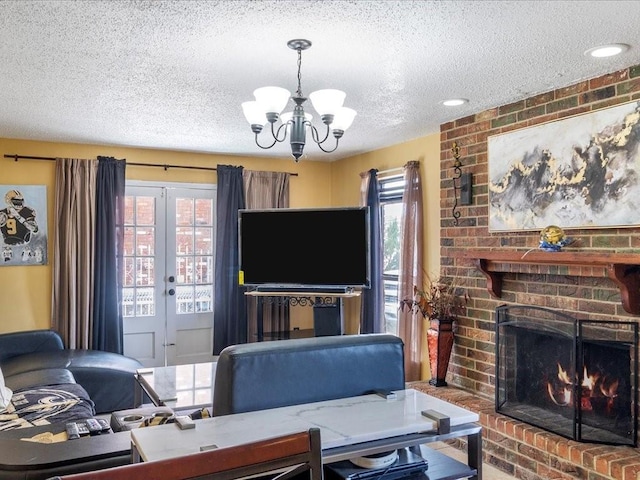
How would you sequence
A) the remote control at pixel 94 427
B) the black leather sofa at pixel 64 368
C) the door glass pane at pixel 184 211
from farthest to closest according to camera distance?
the door glass pane at pixel 184 211 → the black leather sofa at pixel 64 368 → the remote control at pixel 94 427

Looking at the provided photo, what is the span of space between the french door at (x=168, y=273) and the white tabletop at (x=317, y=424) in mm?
3878

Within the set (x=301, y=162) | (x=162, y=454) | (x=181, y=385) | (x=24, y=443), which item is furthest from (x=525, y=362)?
(x=301, y=162)

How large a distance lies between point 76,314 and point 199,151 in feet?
6.73

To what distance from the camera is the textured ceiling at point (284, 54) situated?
2.31 meters

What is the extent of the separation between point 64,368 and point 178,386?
4.38 ft

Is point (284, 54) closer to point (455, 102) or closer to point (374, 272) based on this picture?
point (455, 102)

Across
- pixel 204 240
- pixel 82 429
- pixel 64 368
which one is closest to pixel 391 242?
pixel 204 240

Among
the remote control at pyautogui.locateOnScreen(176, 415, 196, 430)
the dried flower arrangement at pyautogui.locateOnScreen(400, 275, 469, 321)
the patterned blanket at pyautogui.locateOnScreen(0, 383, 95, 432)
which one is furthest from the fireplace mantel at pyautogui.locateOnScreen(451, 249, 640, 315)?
the patterned blanket at pyautogui.locateOnScreen(0, 383, 95, 432)

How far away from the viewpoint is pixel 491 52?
2.83 m

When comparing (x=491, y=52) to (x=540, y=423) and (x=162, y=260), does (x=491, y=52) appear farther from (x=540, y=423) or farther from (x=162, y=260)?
(x=162, y=260)

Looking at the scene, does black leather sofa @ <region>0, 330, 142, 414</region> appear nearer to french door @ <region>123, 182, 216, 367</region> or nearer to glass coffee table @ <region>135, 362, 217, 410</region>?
glass coffee table @ <region>135, 362, 217, 410</region>

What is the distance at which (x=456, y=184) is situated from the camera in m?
4.37

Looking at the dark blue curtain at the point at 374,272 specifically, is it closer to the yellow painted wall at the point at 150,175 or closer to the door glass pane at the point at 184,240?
the yellow painted wall at the point at 150,175

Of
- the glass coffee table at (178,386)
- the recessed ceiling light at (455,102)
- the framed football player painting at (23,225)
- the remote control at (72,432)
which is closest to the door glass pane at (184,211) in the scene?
Answer: the framed football player painting at (23,225)
